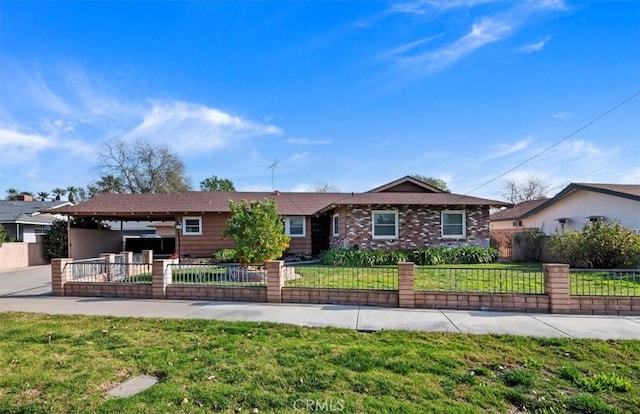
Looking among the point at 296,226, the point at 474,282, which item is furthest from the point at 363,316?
the point at 296,226

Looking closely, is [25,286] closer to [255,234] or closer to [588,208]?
[255,234]

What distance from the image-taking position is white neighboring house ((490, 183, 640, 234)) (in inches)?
615

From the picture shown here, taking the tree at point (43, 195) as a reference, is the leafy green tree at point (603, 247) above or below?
below

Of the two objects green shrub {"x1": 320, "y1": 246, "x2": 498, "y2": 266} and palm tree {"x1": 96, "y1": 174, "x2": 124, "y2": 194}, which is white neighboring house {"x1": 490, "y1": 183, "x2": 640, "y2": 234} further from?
palm tree {"x1": 96, "y1": 174, "x2": 124, "y2": 194}

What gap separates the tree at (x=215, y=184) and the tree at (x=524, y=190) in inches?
1515

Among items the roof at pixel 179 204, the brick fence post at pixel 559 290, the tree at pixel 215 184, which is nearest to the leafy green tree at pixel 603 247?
the brick fence post at pixel 559 290

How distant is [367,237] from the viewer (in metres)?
17.3

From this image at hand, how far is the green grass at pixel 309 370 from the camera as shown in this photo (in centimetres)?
365

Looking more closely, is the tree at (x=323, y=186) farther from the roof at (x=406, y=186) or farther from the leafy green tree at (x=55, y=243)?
the leafy green tree at (x=55, y=243)

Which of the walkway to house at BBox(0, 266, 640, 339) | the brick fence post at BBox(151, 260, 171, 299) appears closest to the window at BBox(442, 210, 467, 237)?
the walkway to house at BBox(0, 266, 640, 339)

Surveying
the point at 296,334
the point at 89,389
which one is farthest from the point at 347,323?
the point at 89,389

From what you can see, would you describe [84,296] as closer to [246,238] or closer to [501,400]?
[246,238]

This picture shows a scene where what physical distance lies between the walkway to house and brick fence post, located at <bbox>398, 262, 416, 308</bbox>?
27 centimetres

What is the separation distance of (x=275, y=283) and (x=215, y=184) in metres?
44.7
